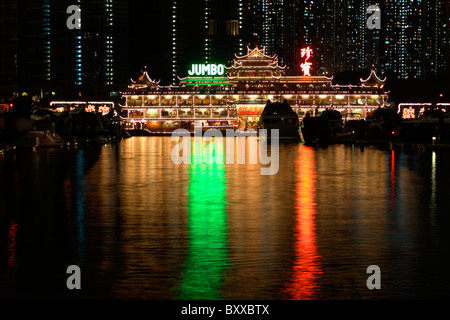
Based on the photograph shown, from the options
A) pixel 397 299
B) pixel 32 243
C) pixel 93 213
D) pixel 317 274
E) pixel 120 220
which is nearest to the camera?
pixel 397 299

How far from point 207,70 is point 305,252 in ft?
456

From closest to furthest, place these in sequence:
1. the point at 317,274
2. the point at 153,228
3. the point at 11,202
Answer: the point at 317,274 < the point at 153,228 < the point at 11,202

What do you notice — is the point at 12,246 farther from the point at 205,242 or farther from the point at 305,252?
the point at 305,252

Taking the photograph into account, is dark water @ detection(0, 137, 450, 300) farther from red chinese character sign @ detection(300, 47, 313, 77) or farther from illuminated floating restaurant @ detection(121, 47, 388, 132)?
red chinese character sign @ detection(300, 47, 313, 77)

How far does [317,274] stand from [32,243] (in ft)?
15.0

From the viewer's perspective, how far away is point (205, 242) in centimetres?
1176

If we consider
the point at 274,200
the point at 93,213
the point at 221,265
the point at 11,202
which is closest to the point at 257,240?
the point at 221,265

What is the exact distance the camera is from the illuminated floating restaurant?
140 metres

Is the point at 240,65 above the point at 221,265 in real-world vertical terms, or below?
above

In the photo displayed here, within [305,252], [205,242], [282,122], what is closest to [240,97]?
[282,122]

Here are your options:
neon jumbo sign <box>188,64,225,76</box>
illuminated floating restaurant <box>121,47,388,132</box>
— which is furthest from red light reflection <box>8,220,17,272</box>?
neon jumbo sign <box>188,64,225,76</box>

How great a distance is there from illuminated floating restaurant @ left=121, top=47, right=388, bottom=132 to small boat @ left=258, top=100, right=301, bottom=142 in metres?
67.6

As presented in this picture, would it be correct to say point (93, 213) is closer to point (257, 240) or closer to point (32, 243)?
point (32, 243)

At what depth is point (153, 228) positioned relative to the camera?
1320cm
